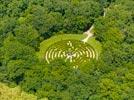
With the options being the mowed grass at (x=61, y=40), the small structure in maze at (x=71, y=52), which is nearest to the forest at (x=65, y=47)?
the mowed grass at (x=61, y=40)

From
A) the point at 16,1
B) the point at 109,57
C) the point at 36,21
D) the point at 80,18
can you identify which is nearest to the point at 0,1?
the point at 16,1

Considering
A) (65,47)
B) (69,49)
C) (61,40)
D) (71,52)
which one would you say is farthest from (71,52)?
(61,40)

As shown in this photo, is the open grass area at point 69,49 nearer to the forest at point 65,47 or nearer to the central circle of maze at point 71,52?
the central circle of maze at point 71,52

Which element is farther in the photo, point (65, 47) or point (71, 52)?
point (65, 47)

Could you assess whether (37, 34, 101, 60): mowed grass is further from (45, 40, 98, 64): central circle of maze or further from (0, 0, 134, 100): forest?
(45, 40, 98, 64): central circle of maze

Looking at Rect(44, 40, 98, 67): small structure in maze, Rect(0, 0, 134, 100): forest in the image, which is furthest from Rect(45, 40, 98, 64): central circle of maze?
Rect(0, 0, 134, 100): forest

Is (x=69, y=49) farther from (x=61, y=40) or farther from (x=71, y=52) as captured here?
(x=61, y=40)
